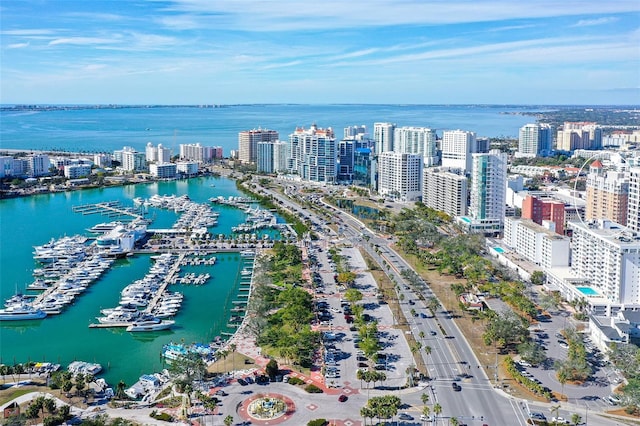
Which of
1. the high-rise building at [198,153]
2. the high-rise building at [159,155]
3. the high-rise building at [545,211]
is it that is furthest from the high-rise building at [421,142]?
the high-rise building at [545,211]

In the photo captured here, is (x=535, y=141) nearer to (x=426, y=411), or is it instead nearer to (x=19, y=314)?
(x=19, y=314)

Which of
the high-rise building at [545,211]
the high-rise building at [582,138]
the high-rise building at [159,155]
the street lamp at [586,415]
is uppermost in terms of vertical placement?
the high-rise building at [582,138]

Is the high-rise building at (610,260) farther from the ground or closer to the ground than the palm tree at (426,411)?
farther from the ground

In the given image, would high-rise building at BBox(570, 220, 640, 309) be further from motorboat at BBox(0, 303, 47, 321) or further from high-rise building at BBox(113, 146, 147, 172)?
high-rise building at BBox(113, 146, 147, 172)

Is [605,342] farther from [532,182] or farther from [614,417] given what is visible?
[532,182]

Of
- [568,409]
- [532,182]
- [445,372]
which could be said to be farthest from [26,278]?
[532,182]

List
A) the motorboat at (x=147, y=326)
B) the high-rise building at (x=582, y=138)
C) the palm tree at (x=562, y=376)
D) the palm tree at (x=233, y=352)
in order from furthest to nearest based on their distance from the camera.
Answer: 1. the high-rise building at (x=582, y=138)
2. the motorboat at (x=147, y=326)
3. the palm tree at (x=233, y=352)
4. the palm tree at (x=562, y=376)

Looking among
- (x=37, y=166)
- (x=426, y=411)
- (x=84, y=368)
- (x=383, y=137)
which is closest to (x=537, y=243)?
(x=426, y=411)

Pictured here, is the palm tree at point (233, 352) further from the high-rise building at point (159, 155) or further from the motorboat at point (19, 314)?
the high-rise building at point (159, 155)
